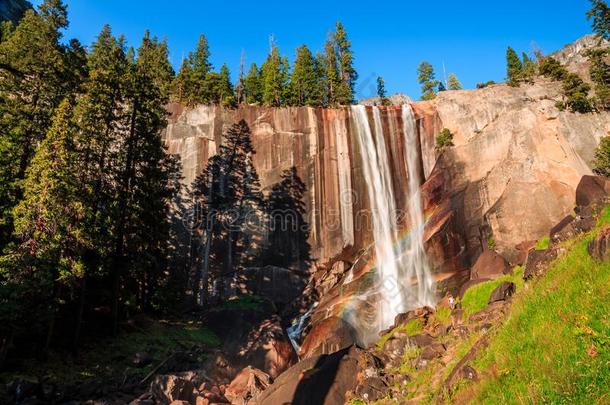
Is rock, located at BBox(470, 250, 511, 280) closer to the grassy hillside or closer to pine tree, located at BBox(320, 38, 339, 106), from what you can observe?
the grassy hillside

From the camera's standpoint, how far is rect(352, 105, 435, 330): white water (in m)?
27.9

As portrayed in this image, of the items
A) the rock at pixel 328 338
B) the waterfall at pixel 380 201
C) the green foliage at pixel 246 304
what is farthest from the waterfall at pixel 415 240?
the green foliage at pixel 246 304

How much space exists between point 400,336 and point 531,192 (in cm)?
1544

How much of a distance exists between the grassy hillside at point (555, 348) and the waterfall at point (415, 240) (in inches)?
727

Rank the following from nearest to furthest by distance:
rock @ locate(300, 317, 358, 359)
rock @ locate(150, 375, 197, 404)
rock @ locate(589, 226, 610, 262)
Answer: rock @ locate(589, 226, 610, 262) < rock @ locate(150, 375, 197, 404) < rock @ locate(300, 317, 358, 359)

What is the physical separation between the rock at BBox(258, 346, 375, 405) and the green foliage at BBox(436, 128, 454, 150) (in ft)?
91.0

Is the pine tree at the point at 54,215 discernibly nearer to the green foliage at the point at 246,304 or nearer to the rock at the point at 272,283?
the green foliage at the point at 246,304

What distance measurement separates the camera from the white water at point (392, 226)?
91.5 ft

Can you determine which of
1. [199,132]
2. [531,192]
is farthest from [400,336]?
[199,132]

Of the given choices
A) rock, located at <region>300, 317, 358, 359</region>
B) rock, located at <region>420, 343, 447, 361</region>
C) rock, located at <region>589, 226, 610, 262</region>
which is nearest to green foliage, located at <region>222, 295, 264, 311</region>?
rock, located at <region>300, 317, 358, 359</region>

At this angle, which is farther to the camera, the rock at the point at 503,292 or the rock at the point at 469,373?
the rock at the point at 503,292

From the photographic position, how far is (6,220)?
61.7ft

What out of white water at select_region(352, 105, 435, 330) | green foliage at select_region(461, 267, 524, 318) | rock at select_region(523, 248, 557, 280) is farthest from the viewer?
white water at select_region(352, 105, 435, 330)

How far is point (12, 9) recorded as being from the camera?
65312 millimetres
